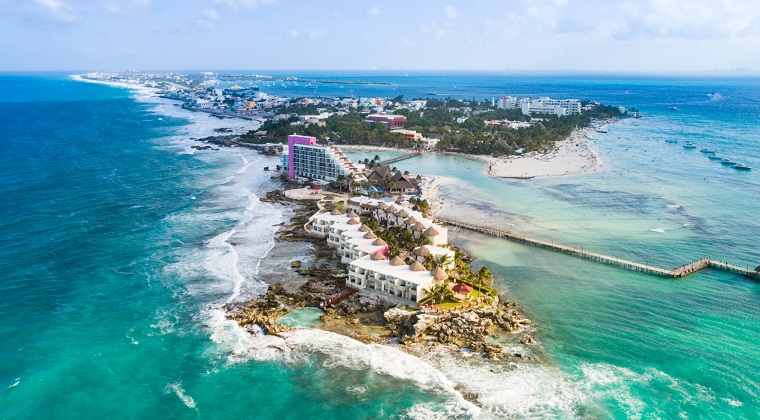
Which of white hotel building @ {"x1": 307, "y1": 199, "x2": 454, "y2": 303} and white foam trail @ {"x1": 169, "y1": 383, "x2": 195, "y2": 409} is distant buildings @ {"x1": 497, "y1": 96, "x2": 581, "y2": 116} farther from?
white foam trail @ {"x1": 169, "y1": 383, "x2": 195, "y2": 409}

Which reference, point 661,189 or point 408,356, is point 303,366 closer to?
point 408,356

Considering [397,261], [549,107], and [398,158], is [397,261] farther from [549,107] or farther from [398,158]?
[549,107]

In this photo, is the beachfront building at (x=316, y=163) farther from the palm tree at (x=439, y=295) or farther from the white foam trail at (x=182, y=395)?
the white foam trail at (x=182, y=395)

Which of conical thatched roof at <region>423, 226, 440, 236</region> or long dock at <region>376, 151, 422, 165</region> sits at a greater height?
conical thatched roof at <region>423, 226, 440, 236</region>

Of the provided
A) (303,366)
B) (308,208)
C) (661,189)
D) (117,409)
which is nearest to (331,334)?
(303,366)

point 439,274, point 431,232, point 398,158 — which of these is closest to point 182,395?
point 439,274

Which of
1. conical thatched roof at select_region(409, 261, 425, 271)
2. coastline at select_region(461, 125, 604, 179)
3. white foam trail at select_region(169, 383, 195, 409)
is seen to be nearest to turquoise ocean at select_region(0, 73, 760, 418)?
white foam trail at select_region(169, 383, 195, 409)

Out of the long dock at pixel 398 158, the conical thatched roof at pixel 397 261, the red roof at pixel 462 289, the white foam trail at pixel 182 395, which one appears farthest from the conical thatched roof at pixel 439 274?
the long dock at pixel 398 158
